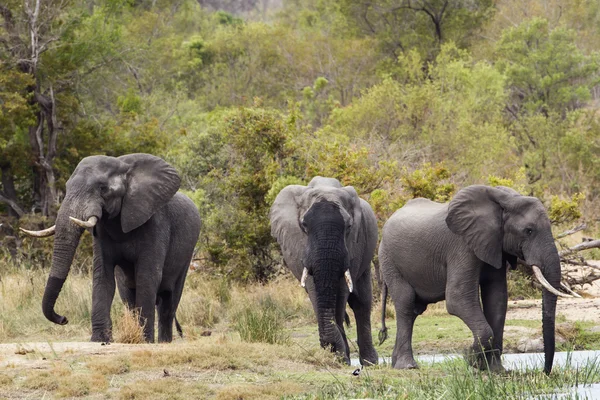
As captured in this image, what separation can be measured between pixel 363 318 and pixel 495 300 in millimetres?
1491

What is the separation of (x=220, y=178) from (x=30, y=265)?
3.72 m

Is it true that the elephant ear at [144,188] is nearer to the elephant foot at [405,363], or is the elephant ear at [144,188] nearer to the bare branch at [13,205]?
the elephant foot at [405,363]

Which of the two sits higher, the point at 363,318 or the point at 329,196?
the point at 329,196

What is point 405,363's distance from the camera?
1085 cm

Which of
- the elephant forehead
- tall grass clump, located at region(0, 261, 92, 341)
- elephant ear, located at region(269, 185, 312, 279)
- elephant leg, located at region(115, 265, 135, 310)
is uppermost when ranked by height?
the elephant forehead

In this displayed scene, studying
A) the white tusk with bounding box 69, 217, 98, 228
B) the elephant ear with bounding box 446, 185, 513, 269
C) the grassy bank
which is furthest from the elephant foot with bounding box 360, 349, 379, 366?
the white tusk with bounding box 69, 217, 98, 228

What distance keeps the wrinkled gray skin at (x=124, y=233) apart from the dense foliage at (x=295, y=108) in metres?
5.14

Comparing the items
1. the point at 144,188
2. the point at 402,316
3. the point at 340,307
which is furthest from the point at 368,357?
the point at 144,188

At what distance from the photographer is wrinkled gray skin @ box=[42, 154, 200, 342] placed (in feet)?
36.9

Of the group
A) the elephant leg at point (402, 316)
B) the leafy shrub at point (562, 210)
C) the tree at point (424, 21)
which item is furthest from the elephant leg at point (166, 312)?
the tree at point (424, 21)

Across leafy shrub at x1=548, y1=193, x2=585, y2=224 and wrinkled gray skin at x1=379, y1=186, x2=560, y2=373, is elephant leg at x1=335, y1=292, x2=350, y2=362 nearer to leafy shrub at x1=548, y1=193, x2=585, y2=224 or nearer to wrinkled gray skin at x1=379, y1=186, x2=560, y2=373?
wrinkled gray skin at x1=379, y1=186, x2=560, y2=373

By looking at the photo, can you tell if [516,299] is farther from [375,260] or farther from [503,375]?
[503,375]

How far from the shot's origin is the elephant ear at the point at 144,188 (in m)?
11.8

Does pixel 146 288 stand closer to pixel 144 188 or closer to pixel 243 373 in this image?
pixel 144 188
